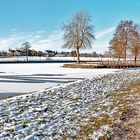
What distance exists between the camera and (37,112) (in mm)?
10359

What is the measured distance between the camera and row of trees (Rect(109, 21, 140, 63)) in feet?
221

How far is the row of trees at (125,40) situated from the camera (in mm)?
67438

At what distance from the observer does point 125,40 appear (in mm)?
67500

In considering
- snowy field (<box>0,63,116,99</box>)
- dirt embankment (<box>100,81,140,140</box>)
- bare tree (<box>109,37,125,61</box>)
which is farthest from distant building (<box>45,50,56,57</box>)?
dirt embankment (<box>100,81,140,140</box>)

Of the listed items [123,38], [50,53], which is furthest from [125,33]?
[50,53]

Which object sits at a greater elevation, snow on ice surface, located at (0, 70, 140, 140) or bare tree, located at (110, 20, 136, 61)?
bare tree, located at (110, 20, 136, 61)

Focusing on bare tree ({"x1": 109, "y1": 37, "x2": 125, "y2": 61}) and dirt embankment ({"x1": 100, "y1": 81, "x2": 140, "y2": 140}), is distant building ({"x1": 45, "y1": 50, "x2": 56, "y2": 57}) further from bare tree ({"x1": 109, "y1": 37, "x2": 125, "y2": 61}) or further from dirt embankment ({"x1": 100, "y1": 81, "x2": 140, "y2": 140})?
dirt embankment ({"x1": 100, "y1": 81, "x2": 140, "y2": 140})

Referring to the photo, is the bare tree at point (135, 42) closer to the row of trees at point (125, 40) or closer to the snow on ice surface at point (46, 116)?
the row of trees at point (125, 40)

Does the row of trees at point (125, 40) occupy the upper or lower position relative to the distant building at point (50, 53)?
upper

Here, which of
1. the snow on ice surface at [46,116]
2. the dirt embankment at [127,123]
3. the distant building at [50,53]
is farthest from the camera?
the distant building at [50,53]

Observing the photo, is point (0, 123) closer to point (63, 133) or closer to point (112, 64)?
point (63, 133)

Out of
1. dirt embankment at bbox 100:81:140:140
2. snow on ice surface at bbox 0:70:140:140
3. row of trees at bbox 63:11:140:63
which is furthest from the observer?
row of trees at bbox 63:11:140:63

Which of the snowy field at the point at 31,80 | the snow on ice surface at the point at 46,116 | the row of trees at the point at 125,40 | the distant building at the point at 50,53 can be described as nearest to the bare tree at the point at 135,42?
the row of trees at the point at 125,40

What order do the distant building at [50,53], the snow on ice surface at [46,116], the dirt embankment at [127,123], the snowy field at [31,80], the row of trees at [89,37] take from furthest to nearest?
the distant building at [50,53], the row of trees at [89,37], the snowy field at [31,80], the snow on ice surface at [46,116], the dirt embankment at [127,123]
